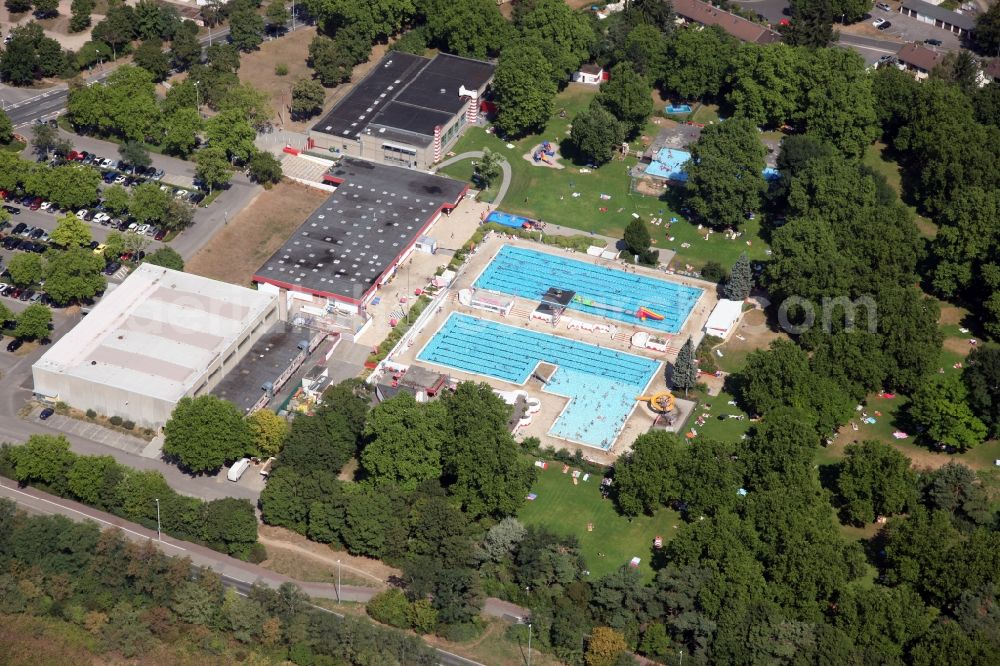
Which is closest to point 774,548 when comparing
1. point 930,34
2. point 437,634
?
point 437,634

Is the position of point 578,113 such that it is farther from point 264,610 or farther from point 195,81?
point 264,610

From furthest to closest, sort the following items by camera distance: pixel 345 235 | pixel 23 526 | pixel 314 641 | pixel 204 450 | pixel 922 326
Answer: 1. pixel 345 235
2. pixel 922 326
3. pixel 204 450
4. pixel 23 526
5. pixel 314 641

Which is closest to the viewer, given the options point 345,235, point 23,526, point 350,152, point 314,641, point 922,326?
point 314,641

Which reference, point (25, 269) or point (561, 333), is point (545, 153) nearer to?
point (561, 333)

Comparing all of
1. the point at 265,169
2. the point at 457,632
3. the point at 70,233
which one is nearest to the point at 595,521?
the point at 457,632

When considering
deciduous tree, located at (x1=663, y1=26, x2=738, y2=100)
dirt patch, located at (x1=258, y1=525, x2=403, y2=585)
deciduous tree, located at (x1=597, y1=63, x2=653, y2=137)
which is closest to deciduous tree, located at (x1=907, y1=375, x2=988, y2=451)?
dirt patch, located at (x1=258, y1=525, x2=403, y2=585)
